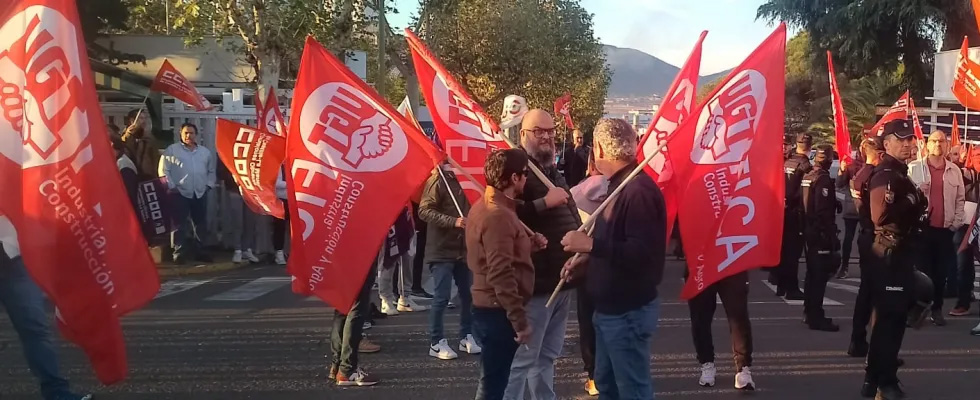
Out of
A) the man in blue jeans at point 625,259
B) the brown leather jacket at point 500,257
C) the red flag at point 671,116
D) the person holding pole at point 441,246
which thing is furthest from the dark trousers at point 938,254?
the brown leather jacket at point 500,257

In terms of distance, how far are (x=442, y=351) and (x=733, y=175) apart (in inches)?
104

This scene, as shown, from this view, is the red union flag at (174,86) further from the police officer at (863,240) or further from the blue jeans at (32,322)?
the police officer at (863,240)

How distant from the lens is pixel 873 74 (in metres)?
37.2

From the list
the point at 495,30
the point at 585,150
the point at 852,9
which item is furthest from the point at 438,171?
the point at 852,9

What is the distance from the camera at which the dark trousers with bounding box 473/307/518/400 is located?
14.8ft

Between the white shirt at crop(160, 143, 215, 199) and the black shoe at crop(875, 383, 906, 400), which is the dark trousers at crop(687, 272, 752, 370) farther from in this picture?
the white shirt at crop(160, 143, 215, 199)

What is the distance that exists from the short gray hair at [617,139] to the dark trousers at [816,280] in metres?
4.39

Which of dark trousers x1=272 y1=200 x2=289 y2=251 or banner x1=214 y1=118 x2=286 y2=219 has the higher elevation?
banner x1=214 y1=118 x2=286 y2=219

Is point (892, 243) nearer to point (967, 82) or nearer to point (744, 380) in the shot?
point (744, 380)

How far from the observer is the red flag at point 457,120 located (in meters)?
5.89

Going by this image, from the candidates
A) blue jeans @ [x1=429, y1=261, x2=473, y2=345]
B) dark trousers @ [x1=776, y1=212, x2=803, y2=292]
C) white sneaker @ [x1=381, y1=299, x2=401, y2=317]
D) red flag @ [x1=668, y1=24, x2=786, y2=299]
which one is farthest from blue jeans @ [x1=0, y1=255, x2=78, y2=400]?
dark trousers @ [x1=776, y1=212, x2=803, y2=292]

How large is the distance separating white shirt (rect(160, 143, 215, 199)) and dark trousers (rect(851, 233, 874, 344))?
866 cm

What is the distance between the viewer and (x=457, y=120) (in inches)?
235

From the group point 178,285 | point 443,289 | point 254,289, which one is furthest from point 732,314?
point 178,285
